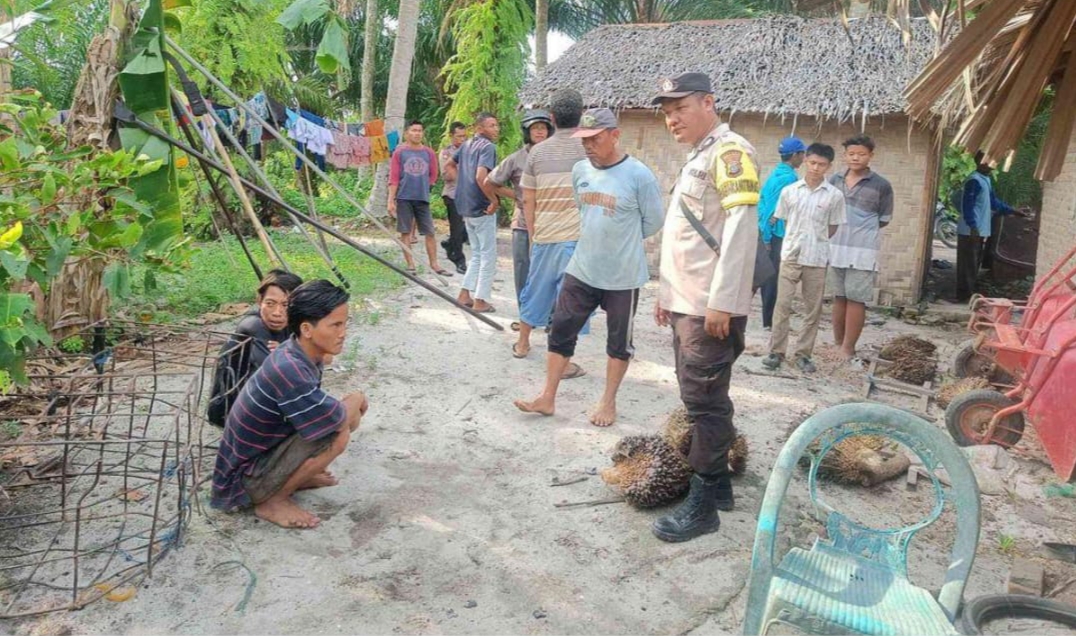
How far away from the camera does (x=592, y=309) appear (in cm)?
455

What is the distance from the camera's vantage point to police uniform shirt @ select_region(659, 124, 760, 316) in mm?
3178

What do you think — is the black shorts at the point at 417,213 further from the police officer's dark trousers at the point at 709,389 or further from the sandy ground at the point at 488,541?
the police officer's dark trousers at the point at 709,389

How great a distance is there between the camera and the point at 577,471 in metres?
4.07

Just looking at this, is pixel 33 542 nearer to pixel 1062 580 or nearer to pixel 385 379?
pixel 385 379

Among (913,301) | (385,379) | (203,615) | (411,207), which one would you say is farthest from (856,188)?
(203,615)

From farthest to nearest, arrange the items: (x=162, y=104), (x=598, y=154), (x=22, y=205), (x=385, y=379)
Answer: (x=385, y=379) < (x=598, y=154) < (x=162, y=104) < (x=22, y=205)

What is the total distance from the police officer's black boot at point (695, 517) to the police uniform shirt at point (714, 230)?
29.4 inches

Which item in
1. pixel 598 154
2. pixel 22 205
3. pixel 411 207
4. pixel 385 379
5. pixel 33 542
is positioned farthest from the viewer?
pixel 411 207

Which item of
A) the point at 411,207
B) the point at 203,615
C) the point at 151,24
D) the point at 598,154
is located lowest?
the point at 203,615

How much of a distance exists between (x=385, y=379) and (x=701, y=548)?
2.77m

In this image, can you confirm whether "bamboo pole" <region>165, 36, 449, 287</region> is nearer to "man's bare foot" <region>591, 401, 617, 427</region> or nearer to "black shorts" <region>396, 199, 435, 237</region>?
"man's bare foot" <region>591, 401, 617, 427</region>

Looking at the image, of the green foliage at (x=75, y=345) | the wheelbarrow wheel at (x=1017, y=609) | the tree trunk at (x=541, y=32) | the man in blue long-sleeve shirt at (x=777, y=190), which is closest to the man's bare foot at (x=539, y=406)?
the wheelbarrow wheel at (x=1017, y=609)

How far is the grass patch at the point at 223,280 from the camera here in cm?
673

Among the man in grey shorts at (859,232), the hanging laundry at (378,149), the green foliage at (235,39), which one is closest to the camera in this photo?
the man in grey shorts at (859,232)
